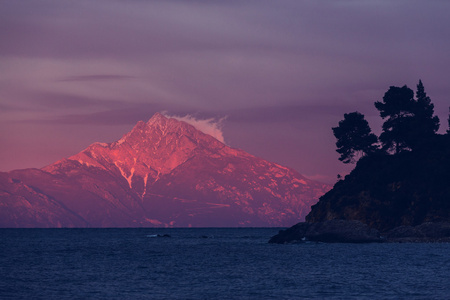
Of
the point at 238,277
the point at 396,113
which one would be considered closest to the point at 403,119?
the point at 396,113

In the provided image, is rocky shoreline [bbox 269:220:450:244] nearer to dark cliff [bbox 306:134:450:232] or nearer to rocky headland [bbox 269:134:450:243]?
rocky headland [bbox 269:134:450:243]

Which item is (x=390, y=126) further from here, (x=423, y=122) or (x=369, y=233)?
(x=369, y=233)

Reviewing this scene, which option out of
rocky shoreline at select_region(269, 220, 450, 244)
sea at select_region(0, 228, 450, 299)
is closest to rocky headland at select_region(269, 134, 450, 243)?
rocky shoreline at select_region(269, 220, 450, 244)

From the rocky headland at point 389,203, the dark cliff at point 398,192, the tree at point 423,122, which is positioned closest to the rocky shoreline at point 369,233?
the rocky headland at point 389,203

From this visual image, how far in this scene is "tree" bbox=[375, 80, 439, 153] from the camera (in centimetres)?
19075

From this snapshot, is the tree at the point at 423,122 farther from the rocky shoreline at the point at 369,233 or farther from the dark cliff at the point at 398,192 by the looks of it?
the rocky shoreline at the point at 369,233

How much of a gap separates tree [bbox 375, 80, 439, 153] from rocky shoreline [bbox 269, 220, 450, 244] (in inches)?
1297

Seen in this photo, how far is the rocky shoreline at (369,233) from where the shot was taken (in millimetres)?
159125

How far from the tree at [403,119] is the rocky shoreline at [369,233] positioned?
108ft

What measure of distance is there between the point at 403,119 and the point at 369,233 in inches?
1705

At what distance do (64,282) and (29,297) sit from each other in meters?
13.9

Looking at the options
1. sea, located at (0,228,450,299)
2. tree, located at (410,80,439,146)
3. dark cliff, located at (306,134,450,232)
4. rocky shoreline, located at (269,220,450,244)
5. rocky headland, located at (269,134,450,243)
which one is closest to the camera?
sea, located at (0,228,450,299)

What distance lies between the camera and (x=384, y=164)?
7569 inches

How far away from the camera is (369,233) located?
534ft
